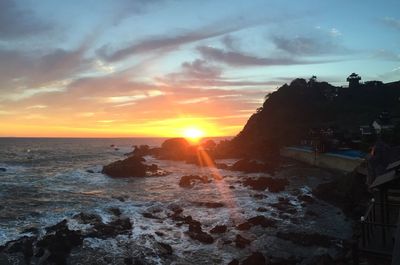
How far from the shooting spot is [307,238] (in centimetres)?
2489

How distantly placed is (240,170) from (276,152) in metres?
22.5

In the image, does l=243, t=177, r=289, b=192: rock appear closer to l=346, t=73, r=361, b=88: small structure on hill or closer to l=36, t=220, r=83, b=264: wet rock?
l=36, t=220, r=83, b=264: wet rock

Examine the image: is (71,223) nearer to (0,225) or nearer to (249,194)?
(0,225)

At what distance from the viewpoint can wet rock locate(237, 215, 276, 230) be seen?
2812 cm

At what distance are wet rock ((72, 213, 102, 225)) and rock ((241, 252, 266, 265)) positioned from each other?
46.0 ft

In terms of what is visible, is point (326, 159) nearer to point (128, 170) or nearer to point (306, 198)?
point (306, 198)

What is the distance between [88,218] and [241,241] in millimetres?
13712

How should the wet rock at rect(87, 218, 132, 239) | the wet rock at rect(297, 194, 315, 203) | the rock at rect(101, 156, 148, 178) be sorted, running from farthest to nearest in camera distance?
the rock at rect(101, 156, 148, 178) → the wet rock at rect(297, 194, 315, 203) → the wet rock at rect(87, 218, 132, 239)

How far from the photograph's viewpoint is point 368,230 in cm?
1562

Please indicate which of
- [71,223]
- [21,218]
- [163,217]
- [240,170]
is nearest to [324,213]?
[163,217]

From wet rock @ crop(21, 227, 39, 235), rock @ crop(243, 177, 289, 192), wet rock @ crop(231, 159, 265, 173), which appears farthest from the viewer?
wet rock @ crop(231, 159, 265, 173)

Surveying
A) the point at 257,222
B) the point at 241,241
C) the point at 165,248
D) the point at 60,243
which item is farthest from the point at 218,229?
the point at 60,243

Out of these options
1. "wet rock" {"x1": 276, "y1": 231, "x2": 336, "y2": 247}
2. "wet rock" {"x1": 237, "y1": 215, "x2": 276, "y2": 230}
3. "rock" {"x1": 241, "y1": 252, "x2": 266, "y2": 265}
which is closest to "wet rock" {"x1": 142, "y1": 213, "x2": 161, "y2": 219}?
"wet rock" {"x1": 237, "y1": 215, "x2": 276, "y2": 230}

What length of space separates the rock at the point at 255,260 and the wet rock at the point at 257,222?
664 centimetres
